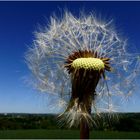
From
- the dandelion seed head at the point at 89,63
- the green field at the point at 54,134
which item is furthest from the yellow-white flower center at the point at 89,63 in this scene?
the green field at the point at 54,134

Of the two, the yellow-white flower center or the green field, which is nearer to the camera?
the yellow-white flower center

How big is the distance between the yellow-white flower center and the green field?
17759 millimetres

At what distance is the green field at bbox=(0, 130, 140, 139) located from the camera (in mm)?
21172

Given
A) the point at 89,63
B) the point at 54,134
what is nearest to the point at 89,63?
the point at 89,63

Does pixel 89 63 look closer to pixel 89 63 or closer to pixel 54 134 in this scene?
pixel 89 63

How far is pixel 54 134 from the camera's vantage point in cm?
2264

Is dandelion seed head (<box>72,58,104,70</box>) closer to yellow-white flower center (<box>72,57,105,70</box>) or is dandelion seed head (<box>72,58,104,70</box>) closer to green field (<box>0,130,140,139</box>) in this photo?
yellow-white flower center (<box>72,57,105,70</box>)

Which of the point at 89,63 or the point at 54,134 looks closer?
the point at 89,63

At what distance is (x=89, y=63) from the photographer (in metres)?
3.01

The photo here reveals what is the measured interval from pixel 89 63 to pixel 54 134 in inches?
786

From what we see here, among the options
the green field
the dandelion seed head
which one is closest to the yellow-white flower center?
the dandelion seed head

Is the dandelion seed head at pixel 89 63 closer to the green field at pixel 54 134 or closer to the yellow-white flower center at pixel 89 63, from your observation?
the yellow-white flower center at pixel 89 63

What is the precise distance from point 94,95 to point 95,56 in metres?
0.30

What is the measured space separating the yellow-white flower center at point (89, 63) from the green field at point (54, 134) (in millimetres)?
17759
